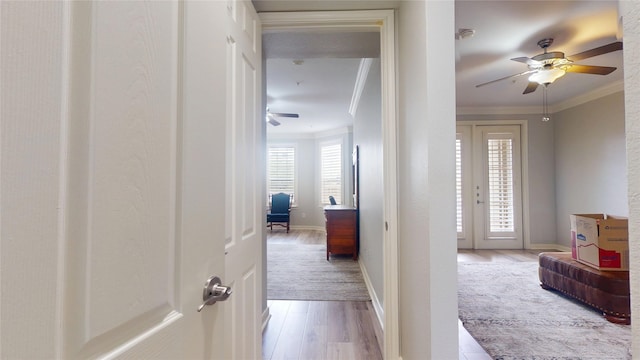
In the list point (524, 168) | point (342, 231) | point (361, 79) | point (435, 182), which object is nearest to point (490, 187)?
point (524, 168)

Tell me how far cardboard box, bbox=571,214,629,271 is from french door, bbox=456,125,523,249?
2.43m

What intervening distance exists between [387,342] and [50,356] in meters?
1.74

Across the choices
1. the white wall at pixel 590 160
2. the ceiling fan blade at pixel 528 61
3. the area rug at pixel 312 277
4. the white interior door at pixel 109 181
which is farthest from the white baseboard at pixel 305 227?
the white interior door at pixel 109 181

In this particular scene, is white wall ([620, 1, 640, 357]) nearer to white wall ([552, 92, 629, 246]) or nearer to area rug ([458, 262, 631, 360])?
area rug ([458, 262, 631, 360])

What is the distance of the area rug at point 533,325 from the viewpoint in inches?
78.1

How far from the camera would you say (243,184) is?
4.32 feet

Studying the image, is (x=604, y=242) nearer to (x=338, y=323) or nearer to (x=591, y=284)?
(x=591, y=284)

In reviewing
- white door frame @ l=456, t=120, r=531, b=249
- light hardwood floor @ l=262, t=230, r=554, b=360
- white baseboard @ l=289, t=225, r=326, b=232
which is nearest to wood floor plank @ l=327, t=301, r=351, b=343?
light hardwood floor @ l=262, t=230, r=554, b=360

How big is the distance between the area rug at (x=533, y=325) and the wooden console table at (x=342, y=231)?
1562 millimetres

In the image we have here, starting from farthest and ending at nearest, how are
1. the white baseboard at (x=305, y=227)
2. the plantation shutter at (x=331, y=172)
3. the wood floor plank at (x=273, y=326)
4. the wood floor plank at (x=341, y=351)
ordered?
the white baseboard at (x=305, y=227) < the plantation shutter at (x=331, y=172) < the wood floor plank at (x=273, y=326) < the wood floor plank at (x=341, y=351)

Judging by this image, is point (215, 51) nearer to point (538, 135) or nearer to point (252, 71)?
point (252, 71)

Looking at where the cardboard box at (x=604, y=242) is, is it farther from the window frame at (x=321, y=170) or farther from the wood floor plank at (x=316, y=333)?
the window frame at (x=321, y=170)

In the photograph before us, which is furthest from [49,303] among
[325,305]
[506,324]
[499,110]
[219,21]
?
[499,110]

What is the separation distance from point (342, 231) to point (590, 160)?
4001 millimetres
